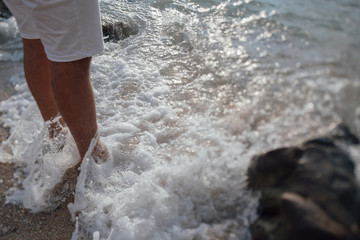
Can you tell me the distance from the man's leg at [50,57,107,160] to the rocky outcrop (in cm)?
101

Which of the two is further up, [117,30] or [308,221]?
[308,221]

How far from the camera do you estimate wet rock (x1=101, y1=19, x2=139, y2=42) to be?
3447mm

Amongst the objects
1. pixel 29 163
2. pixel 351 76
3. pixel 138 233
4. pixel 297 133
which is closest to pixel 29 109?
pixel 29 163

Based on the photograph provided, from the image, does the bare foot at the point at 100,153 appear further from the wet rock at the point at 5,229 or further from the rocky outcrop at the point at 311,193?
the rocky outcrop at the point at 311,193

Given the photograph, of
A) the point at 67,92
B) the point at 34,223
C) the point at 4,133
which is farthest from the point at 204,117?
the point at 4,133

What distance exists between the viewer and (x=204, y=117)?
6.00ft

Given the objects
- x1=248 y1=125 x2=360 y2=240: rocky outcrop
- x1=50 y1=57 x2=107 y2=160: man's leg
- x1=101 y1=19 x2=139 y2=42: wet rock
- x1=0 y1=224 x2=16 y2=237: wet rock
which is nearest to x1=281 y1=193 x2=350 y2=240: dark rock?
x1=248 y1=125 x2=360 y2=240: rocky outcrop

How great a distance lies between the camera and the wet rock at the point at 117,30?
136 inches

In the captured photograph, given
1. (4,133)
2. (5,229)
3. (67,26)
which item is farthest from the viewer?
(4,133)

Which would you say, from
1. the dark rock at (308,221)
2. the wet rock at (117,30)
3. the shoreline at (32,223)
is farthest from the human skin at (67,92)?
the wet rock at (117,30)

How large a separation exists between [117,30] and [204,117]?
222 centimetres

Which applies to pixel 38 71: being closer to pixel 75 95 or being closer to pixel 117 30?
pixel 75 95

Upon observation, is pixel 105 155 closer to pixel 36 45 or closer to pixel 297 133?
pixel 36 45

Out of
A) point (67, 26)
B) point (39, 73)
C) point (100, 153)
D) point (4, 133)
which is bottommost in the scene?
point (4, 133)
